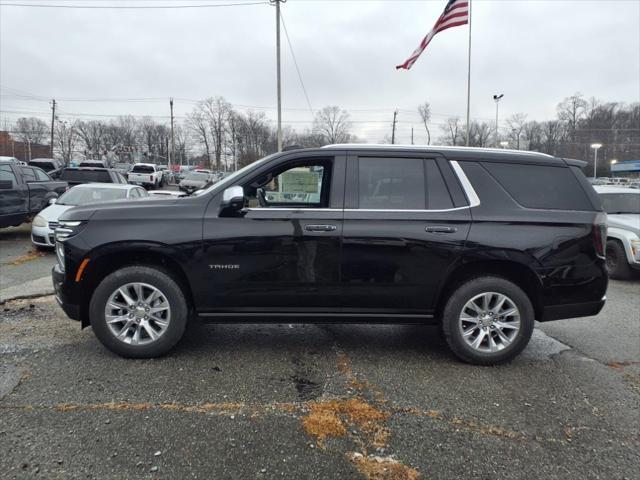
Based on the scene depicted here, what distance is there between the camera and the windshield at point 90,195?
9.48 m

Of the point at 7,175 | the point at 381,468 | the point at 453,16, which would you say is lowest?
the point at 381,468

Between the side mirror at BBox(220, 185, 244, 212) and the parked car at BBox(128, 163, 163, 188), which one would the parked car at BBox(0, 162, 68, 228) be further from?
the parked car at BBox(128, 163, 163, 188)

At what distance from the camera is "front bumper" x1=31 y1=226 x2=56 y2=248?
8.77 m

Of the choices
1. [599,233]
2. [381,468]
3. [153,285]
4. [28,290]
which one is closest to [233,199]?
[153,285]

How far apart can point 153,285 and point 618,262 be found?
26.0ft

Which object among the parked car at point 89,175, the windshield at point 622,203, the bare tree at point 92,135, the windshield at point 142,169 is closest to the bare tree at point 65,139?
the bare tree at point 92,135

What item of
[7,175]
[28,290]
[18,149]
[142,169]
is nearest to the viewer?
[28,290]

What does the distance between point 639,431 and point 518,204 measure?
6.30 feet

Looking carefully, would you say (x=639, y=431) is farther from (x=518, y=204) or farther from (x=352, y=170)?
(x=352, y=170)

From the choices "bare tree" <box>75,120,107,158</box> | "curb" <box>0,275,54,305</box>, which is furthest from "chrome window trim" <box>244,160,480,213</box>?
"bare tree" <box>75,120,107,158</box>

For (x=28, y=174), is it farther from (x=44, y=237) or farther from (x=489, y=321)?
(x=489, y=321)

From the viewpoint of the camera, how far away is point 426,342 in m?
4.66

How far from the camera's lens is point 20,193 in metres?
10.3

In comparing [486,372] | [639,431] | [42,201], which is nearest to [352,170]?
[486,372]
